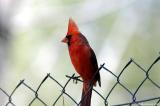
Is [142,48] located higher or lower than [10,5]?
lower

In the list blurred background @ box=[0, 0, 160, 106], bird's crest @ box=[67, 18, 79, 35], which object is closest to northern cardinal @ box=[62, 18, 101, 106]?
bird's crest @ box=[67, 18, 79, 35]

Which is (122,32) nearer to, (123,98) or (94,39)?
(94,39)

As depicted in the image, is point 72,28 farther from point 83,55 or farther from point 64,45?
point 64,45

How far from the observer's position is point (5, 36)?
6.36 meters

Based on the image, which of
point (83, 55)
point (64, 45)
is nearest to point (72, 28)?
point (83, 55)

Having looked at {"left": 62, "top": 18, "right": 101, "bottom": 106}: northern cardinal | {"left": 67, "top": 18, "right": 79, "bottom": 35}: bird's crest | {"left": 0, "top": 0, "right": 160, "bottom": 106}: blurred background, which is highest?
{"left": 0, "top": 0, "right": 160, "bottom": 106}: blurred background

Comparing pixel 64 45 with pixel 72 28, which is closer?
pixel 72 28

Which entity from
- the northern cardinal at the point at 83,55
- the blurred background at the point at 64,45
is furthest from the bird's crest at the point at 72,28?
the blurred background at the point at 64,45

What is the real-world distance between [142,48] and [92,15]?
1364mm

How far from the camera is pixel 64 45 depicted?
612 cm

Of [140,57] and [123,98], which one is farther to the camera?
[140,57]

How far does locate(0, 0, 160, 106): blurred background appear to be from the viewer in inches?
207

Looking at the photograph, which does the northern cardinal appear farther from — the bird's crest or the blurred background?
the blurred background

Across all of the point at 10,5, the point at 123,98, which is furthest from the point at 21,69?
the point at 123,98
